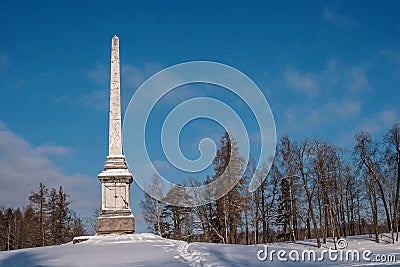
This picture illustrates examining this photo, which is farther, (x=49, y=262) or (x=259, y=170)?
(x=259, y=170)

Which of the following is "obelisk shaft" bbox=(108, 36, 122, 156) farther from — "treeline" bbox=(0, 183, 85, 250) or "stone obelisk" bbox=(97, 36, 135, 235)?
"treeline" bbox=(0, 183, 85, 250)

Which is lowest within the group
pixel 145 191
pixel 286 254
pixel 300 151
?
pixel 286 254

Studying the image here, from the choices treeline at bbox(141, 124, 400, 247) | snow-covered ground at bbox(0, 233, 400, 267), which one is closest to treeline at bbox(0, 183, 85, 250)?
treeline at bbox(141, 124, 400, 247)

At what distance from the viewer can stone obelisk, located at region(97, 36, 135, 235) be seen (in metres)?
18.9

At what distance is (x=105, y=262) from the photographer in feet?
35.2

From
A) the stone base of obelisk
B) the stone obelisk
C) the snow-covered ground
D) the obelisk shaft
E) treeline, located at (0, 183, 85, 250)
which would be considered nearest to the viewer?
the snow-covered ground

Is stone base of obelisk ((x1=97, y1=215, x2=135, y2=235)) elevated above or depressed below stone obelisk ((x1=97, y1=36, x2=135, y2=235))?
below

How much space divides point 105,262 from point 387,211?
2947cm

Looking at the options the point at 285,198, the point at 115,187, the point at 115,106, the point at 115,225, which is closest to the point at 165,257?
the point at 115,225

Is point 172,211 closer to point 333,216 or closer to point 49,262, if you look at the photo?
point 333,216

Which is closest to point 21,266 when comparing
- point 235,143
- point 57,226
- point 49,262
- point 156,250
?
point 49,262

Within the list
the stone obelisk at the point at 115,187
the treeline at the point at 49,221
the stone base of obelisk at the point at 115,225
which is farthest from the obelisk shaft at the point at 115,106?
the treeline at the point at 49,221

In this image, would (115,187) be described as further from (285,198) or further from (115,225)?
(285,198)

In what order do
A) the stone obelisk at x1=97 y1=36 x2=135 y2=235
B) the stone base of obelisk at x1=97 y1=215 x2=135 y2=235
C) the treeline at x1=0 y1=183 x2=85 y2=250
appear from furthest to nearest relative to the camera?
the treeline at x1=0 y1=183 x2=85 y2=250 < the stone obelisk at x1=97 y1=36 x2=135 y2=235 < the stone base of obelisk at x1=97 y1=215 x2=135 y2=235
